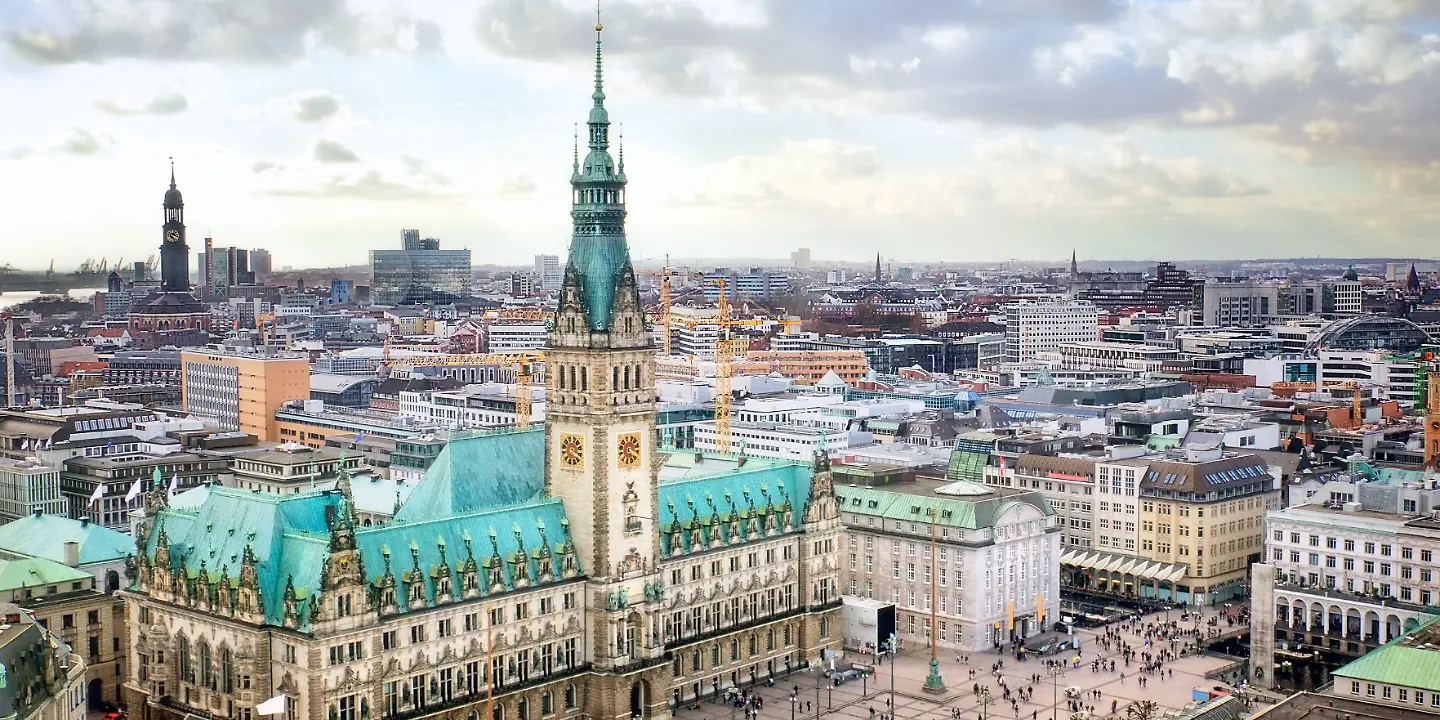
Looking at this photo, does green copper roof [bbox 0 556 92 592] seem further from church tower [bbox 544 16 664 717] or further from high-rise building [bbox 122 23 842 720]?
church tower [bbox 544 16 664 717]

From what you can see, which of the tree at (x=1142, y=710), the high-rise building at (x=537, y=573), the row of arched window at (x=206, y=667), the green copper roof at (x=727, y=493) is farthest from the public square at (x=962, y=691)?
the row of arched window at (x=206, y=667)

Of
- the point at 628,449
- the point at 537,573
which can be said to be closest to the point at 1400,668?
the point at 628,449

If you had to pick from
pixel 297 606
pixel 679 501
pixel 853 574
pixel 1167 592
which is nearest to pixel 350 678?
pixel 297 606

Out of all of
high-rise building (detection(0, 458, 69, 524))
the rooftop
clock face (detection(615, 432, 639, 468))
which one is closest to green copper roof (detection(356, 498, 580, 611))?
clock face (detection(615, 432, 639, 468))

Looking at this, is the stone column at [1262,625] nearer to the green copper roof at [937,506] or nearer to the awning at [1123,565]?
the green copper roof at [937,506]

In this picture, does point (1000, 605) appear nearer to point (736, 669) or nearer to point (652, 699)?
point (736, 669)

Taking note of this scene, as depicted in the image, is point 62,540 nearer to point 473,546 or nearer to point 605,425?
point 473,546
